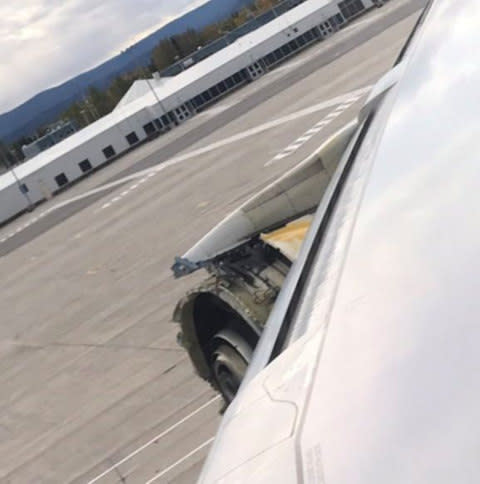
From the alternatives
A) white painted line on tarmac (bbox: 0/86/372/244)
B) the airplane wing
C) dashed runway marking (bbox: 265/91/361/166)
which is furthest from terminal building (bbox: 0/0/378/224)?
the airplane wing

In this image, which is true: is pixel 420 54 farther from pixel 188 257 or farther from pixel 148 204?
pixel 148 204

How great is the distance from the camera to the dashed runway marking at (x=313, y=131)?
113 ft

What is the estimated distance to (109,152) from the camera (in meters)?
72.3

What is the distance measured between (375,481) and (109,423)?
13.7 metres

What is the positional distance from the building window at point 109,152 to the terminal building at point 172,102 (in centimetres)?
9

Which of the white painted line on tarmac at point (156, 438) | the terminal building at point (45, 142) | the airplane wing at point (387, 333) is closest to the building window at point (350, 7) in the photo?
the terminal building at point (45, 142)

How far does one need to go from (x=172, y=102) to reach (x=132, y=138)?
5.02 metres

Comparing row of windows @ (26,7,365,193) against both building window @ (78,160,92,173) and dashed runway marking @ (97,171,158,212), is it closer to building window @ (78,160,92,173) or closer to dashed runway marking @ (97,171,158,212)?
building window @ (78,160,92,173)

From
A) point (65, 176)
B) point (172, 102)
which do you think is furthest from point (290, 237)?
point (172, 102)

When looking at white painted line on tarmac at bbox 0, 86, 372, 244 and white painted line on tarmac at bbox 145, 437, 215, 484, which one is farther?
white painted line on tarmac at bbox 0, 86, 372, 244

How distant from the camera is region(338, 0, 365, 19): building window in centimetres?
8056

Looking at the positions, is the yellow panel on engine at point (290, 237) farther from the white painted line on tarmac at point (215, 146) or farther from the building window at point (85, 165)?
the building window at point (85, 165)

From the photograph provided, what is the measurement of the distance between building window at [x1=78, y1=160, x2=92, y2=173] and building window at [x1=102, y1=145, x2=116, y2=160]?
1824 millimetres

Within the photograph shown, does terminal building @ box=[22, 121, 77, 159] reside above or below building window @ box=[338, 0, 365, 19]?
above
